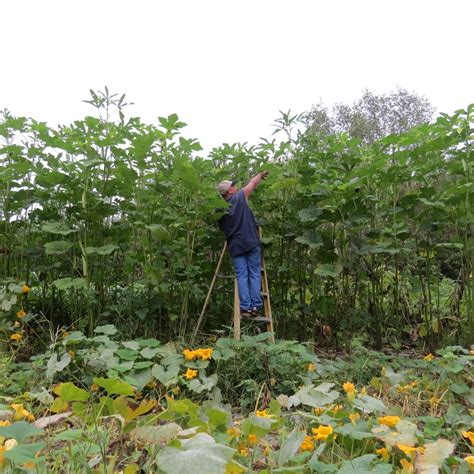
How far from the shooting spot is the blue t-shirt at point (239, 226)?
4098mm

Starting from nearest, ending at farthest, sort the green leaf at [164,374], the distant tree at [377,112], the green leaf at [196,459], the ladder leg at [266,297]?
the green leaf at [196,459]
the green leaf at [164,374]
the ladder leg at [266,297]
the distant tree at [377,112]

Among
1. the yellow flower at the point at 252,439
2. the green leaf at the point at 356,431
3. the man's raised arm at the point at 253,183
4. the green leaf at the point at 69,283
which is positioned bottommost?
the green leaf at the point at 356,431

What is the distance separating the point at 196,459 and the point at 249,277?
3.22 m

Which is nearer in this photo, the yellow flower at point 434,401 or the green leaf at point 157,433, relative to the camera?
the green leaf at point 157,433

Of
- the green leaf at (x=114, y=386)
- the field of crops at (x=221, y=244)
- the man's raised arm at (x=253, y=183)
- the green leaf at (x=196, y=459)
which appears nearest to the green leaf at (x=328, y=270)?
the field of crops at (x=221, y=244)

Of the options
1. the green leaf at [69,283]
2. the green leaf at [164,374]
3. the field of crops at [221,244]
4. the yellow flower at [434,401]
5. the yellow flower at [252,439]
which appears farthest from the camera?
the green leaf at [69,283]

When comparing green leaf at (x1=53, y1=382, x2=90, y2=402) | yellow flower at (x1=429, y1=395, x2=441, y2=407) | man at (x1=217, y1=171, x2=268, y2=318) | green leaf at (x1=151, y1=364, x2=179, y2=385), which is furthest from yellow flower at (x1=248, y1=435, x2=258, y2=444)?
man at (x1=217, y1=171, x2=268, y2=318)

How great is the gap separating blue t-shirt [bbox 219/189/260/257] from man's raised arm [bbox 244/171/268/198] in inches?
1.8

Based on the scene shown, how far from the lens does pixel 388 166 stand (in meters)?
4.16

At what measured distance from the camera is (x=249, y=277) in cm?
423

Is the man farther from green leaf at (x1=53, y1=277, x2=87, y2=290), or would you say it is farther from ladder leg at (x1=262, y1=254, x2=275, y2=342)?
green leaf at (x1=53, y1=277, x2=87, y2=290)

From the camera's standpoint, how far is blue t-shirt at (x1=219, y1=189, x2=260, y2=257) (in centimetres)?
410

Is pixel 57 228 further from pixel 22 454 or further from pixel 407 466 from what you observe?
pixel 407 466

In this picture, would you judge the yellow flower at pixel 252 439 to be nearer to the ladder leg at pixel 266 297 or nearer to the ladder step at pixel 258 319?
the ladder step at pixel 258 319
